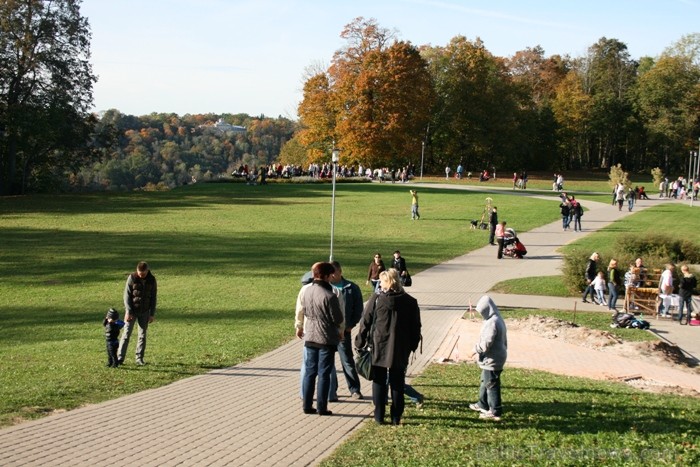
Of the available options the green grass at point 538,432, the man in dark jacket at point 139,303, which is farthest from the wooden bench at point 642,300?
the man in dark jacket at point 139,303

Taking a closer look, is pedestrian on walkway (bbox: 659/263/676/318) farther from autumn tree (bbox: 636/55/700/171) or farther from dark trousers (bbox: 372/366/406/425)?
autumn tree (bbox: 636/55/700/171)

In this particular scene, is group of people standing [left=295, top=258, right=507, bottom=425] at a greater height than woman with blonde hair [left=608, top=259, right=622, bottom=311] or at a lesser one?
greater

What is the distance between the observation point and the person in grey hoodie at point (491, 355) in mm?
8898

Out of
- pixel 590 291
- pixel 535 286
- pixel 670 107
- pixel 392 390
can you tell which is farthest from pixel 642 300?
pixel 670 107

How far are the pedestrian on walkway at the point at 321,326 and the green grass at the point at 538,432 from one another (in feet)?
2.78

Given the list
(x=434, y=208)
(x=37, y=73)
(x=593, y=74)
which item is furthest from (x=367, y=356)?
(x=593, y=74)

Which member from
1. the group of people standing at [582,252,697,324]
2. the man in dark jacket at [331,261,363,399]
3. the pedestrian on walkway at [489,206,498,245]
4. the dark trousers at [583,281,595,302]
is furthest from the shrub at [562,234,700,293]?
the man in dark jacket at [331,261,363,399]

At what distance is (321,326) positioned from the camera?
912cm

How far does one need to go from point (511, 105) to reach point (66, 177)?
1785 inches

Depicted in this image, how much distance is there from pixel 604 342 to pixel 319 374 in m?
9.25

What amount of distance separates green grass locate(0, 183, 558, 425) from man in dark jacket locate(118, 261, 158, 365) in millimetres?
459

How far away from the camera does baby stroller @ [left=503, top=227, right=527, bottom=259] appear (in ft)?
101

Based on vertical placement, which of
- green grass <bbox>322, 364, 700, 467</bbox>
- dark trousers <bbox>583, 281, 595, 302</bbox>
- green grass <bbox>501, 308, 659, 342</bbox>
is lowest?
green grass <bbox>501, 308, 659, 342</bbox>

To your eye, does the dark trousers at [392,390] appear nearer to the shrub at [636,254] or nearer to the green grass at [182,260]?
the green grass at [182,260]
